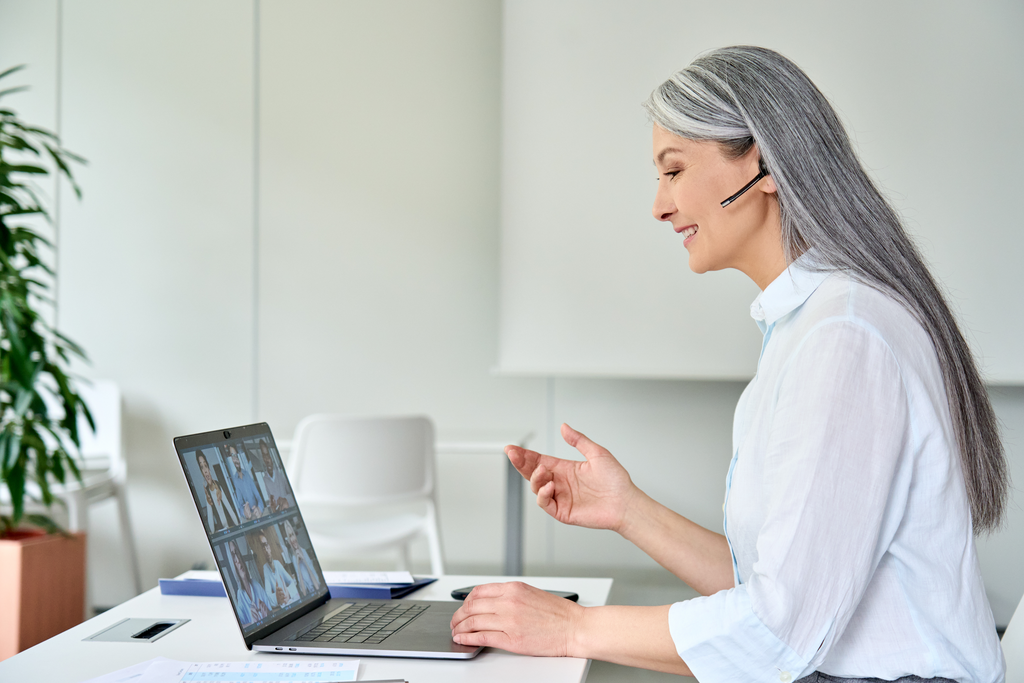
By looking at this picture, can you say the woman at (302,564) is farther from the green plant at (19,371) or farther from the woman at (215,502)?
the green plant at (19,371)

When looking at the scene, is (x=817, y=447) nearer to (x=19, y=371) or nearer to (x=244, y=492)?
(x=244, y=492)

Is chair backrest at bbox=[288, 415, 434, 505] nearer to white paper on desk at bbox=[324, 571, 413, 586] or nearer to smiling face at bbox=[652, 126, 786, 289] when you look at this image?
white paper on desk at bbox=[324, 571, 413, 586]

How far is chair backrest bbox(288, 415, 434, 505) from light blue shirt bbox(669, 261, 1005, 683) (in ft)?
5.91

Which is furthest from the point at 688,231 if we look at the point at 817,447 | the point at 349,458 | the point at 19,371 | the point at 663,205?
the point at 19,371

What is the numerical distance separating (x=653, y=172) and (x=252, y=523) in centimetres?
229

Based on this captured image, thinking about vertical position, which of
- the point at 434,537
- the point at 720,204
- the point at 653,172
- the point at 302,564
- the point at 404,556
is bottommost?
the point at 404,556

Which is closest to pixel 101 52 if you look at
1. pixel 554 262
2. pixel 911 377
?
pixel 554 262

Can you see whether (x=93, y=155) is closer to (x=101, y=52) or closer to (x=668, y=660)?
(x=101, y=52)

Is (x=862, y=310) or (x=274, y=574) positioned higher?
(x=862, y=310)

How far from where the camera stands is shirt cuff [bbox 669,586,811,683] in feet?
2.72

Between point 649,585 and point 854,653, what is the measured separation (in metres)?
2.65

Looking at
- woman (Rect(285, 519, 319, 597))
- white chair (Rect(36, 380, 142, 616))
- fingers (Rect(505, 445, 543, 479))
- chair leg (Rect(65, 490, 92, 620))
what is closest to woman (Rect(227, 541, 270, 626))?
woman (Rect(285, 519, 319, 597))

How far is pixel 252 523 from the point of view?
1.07m

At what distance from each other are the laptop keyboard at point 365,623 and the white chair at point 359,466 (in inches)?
55.5
